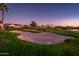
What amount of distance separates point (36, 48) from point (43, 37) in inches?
4.4

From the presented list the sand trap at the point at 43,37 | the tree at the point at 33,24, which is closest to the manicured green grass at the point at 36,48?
the sand trap at the point at 43,37

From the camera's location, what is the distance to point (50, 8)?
1.78m

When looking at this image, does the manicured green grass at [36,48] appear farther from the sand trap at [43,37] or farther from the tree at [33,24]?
the tree at [33,24]

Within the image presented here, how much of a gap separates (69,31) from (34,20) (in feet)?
1.05

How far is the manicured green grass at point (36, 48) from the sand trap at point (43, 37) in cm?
4

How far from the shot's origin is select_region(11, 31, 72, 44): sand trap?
1.76m

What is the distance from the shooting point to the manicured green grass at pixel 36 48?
67.8 inches

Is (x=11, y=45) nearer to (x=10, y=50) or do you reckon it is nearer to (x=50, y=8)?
(x=10, y=50)

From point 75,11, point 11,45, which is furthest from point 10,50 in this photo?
point 75,11

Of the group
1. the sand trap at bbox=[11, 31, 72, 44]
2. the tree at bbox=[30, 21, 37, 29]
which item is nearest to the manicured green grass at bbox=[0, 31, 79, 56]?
the sand trap at bbox=[11, 31, 72, 44]

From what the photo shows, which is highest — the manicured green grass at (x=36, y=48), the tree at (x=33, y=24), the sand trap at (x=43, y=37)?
the tree at (x=33, y=24)

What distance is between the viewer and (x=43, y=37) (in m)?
1.76

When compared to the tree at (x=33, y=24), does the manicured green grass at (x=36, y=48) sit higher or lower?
lower

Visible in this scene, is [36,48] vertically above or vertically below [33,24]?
below
